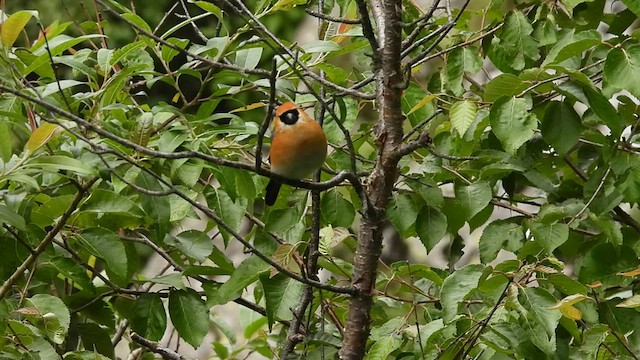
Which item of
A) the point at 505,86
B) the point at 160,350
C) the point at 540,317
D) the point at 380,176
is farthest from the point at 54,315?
the point at 505,86

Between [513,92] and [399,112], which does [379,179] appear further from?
[513,92]

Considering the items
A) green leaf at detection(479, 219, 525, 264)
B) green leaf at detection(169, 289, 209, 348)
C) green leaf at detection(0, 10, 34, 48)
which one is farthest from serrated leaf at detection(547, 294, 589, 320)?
green leaf at detection(0, 10, 34, 48)

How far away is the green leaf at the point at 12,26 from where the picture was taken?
1657 millimetres

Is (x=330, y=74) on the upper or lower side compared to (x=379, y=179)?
upper

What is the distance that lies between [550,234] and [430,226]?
0.89ft

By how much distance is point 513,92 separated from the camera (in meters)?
1.86

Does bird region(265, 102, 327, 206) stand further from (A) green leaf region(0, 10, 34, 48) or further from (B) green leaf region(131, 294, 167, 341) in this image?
(A) green leaf region(0, 10, 34, 48)

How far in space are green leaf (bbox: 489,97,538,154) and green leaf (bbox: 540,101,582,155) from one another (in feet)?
0.51

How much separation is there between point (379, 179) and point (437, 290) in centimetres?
76

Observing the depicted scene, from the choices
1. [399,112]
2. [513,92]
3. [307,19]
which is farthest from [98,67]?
[307,19]

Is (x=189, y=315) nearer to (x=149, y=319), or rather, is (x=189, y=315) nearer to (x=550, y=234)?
(x=149, y=319)

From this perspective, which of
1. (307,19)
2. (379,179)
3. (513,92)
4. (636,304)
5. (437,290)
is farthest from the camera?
(307,19)

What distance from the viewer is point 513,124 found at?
71.8 inches

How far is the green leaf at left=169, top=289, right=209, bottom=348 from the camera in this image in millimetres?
1882
